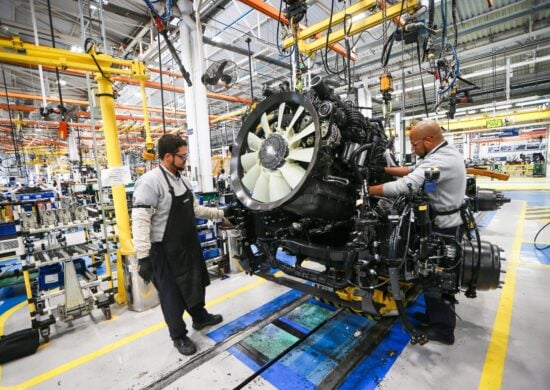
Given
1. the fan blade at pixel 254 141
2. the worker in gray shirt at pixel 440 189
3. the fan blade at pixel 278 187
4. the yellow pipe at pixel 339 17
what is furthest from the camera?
the yellow pipe at pixel 339 17

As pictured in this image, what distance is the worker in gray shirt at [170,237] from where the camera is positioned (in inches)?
87.1

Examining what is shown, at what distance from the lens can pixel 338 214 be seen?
223 cm

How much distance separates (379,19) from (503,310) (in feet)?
12.2

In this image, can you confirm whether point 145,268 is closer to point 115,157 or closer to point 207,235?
point 115,157

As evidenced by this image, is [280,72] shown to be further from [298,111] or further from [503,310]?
[503,310]

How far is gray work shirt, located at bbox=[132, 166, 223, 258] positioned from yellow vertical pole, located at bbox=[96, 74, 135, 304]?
1.17 meters

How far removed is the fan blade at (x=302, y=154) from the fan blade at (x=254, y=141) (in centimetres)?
42

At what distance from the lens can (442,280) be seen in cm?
194

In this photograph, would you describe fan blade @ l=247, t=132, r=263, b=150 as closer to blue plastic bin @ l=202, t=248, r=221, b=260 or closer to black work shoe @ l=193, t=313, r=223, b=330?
black work shoe @ l=193, t=313, r=223, b=330

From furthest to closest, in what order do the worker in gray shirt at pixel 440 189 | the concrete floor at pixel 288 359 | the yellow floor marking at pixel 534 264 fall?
the yellow floor marking at pixel 534 264 < the worker in gray shirt at pixel 440 189 < the concrete floor at pixel 288 359

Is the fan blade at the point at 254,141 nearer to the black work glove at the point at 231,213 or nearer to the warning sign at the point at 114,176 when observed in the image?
the black work glove at the point at 231,213

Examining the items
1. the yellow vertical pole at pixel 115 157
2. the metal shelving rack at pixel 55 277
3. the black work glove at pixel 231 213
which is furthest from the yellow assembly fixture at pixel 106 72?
the black work glove at pixel 231 213

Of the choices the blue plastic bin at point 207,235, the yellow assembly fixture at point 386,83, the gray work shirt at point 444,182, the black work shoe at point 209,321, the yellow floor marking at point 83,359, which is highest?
the yellow assembly fixture at point 386,83

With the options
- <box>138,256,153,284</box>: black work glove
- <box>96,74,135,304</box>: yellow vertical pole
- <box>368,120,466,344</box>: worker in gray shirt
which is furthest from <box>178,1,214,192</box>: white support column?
<box>368,120,466,344</box>: worker in gray shirt
